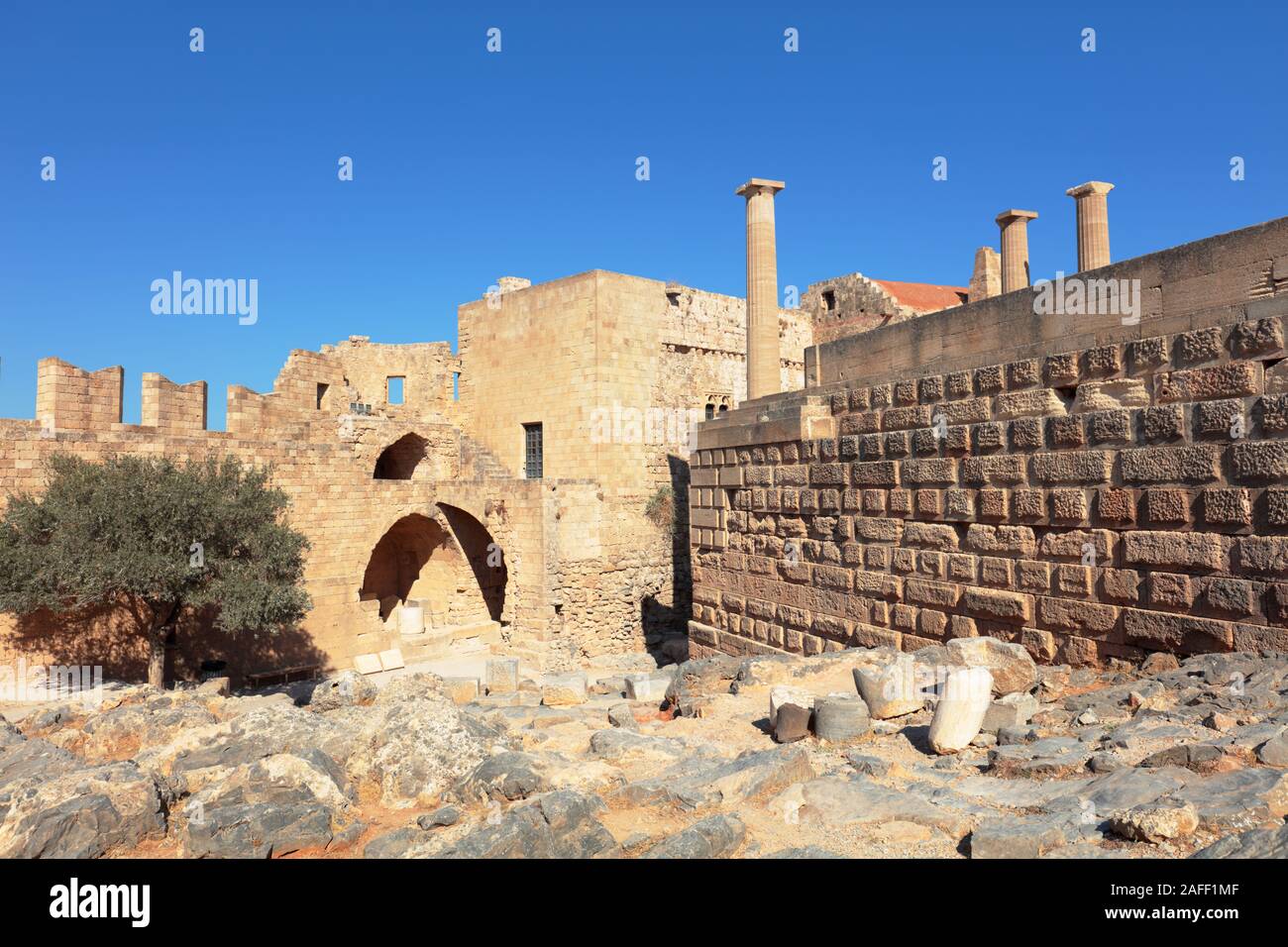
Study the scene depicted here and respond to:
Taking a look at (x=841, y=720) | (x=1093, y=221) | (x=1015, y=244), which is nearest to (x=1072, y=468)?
(x=841, y=720)

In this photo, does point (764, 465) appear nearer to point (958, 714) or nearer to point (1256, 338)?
point (958, 714)

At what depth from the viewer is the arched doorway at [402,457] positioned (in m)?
20.3

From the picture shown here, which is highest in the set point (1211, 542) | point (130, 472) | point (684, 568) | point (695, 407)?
point (695, 407)

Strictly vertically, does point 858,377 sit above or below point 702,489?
above

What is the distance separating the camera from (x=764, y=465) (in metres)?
9.91

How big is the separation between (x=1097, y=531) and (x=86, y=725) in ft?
23.7

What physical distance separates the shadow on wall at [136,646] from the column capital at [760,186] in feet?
33.9

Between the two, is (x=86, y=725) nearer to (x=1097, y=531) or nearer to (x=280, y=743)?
(x=280, y=743)

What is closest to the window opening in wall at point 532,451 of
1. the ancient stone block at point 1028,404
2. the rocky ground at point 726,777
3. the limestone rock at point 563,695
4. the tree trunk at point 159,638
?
the tree trunk at point 159,638

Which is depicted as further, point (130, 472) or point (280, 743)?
point (130, 472)

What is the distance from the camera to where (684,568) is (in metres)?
19.5

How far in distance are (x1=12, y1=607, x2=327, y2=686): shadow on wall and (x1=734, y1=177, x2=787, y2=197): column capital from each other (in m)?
10.3

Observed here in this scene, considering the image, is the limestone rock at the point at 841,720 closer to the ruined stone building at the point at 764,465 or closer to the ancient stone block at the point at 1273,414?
the ruined stone building at the point at 764,465
